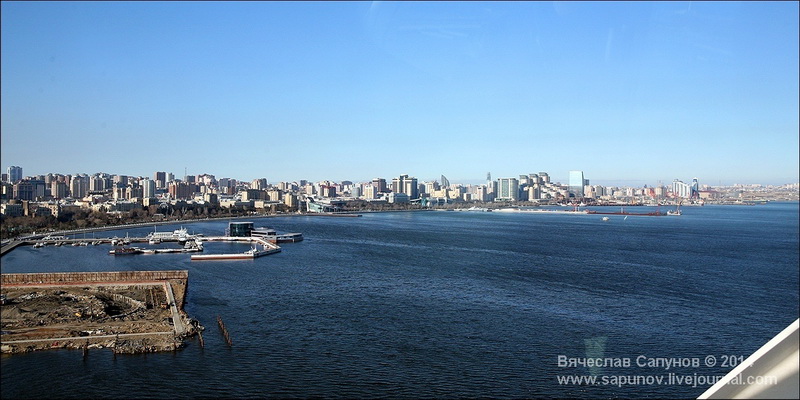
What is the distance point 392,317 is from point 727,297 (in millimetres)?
3103

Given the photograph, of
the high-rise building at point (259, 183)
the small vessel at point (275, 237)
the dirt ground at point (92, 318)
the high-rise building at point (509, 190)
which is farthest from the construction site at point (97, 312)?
the high-rise building at point (509, 190)

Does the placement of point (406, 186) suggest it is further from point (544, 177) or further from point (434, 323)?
point (434, 323)

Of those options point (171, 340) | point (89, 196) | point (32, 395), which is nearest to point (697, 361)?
point (171, 340)

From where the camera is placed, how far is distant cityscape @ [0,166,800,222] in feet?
56.1

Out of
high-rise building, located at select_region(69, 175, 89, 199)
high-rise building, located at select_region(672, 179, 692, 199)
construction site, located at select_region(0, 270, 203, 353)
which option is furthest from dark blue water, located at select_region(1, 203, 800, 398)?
high-rise building, located at select_region(672, 179, 692, 199)

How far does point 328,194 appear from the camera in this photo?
33844 mm

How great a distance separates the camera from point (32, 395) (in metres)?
2.37

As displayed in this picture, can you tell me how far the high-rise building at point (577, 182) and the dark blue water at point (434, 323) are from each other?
27741mm

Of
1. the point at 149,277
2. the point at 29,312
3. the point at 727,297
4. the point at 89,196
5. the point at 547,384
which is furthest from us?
the point at 89,196

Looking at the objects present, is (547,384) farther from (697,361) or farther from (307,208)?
(307,208)

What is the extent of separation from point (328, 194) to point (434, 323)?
3027cm

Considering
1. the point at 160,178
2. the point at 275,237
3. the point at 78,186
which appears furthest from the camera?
the point at 160,178

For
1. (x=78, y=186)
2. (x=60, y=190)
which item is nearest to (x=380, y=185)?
(x=78, y=186)

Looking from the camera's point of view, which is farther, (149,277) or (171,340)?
(149,277)
